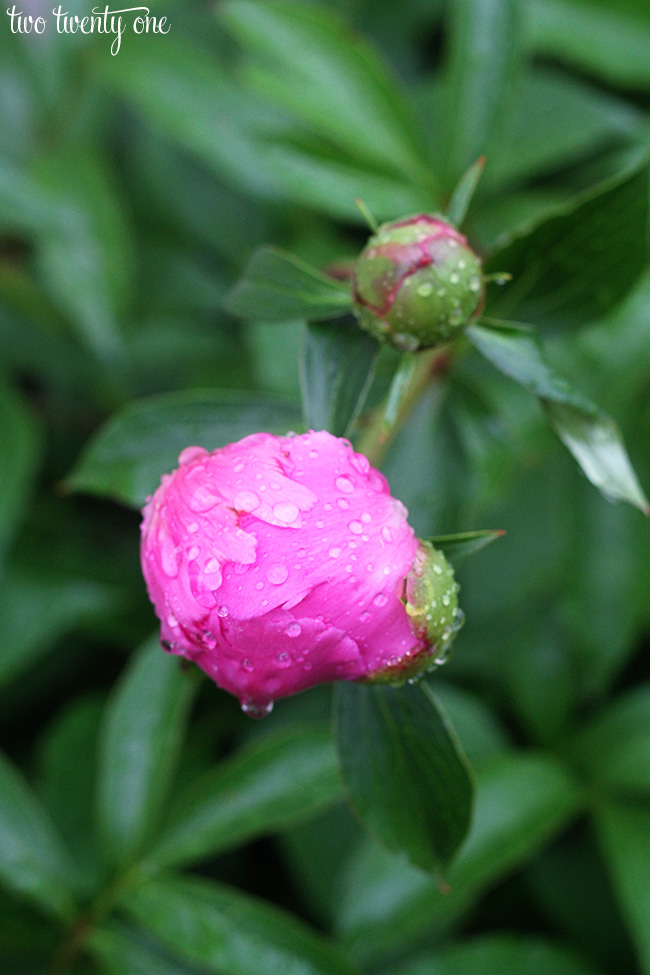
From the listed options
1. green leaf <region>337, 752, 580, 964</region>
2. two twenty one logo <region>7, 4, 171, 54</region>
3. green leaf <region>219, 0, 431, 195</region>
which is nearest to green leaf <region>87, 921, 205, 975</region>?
green leaf <region>337, 752, 580, 964</region>

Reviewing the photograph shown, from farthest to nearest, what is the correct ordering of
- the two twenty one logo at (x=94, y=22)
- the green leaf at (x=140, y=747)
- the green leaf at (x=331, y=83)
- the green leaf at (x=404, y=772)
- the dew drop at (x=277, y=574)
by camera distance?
1. the two twenty one logo at (x=94, y=22)
2. the green leaf at (x=331, y=83)
3. the green leaf at (x=140, y=747)
4. the green leaf at (x=404, y=772)
5. the dew drop at (x=277, y=574)

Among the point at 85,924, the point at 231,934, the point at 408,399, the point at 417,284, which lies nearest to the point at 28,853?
the point at 85,924

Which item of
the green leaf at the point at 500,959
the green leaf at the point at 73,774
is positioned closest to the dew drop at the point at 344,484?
the green leaf at the point at 500,959

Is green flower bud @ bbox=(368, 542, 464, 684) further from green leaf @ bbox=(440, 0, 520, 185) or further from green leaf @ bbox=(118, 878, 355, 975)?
green leaf @ bbox=(440, 0, 520, 185)

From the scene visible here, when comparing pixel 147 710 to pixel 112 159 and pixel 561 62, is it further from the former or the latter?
pixel 561 62

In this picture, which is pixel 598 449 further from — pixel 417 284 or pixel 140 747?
pixel 140 747

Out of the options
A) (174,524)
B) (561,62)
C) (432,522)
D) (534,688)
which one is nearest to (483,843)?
(534,688)

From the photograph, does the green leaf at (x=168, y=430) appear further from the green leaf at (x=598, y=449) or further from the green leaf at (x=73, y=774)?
the green leaf at (x=73, y=774)
